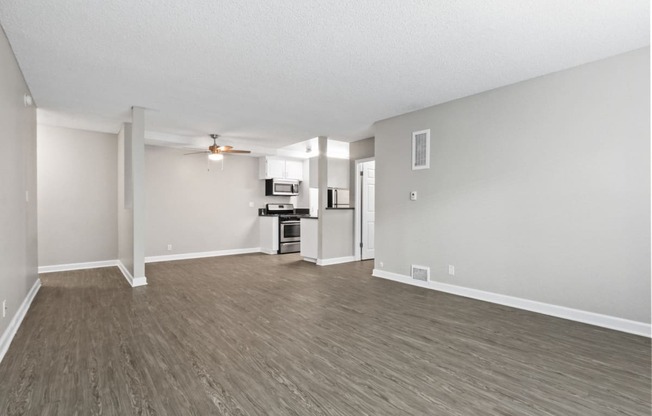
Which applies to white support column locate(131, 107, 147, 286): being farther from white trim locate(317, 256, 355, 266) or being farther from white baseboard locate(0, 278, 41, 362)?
white trim locate(317, 256, 355, 266)

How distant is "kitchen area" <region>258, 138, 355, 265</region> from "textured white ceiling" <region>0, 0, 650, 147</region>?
241 centimetres

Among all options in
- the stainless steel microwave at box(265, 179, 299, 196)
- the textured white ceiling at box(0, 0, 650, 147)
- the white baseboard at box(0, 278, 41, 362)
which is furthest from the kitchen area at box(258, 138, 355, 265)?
the white baseboard at box(0, 278, 41, 362)

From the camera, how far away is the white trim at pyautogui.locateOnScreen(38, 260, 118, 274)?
5910mm

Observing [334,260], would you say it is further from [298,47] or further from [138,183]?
[298,47]

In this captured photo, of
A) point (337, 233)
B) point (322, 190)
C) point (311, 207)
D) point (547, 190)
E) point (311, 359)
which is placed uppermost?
point (322, 190)

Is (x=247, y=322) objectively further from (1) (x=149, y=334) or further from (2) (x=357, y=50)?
(2) (x=357, y=50)

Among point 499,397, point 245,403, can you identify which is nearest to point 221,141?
point 245,403

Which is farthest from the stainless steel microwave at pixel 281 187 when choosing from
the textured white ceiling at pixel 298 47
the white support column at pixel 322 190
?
the textured white ceiling at pixel 298 47

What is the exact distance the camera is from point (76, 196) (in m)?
6.21

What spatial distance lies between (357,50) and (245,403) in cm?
288

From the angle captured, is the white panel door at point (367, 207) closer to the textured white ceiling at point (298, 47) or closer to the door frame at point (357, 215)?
the door frame at point (357, 215)

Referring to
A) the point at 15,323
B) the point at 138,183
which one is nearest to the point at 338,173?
the point at 138,183

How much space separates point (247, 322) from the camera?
3.38 metres

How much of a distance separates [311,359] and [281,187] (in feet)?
21.3
